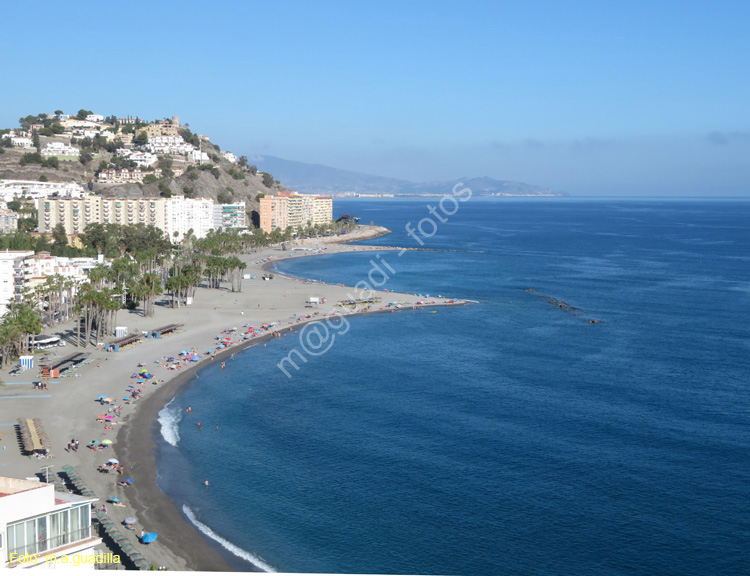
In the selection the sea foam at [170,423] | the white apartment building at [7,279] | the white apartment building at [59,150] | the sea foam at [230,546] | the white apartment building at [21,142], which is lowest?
the sea foam at [230,546]

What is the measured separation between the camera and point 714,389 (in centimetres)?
5059

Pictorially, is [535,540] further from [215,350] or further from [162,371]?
[215,350]

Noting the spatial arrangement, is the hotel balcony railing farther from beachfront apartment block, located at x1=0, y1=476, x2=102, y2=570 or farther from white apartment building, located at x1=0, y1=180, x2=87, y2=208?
white apartment building, located at x1=0, y1=180, x2=87, y2=208

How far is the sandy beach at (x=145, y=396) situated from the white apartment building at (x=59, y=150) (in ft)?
342

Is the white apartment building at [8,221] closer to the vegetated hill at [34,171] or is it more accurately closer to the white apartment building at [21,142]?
the vegetated hill at [34,171]

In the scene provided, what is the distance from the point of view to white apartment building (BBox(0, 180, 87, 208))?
13862 cm

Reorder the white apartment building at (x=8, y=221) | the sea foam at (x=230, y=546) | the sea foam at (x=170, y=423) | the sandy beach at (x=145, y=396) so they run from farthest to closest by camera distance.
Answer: the white apartment building at (x=8, y=221)
the sea foam at (x=170, y=423)
the sandy beach at (x=145, y=396)
the sea foam at (x=230, y=546)

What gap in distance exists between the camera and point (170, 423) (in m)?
43.6

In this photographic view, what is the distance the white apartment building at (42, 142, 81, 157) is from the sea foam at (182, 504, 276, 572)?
528 feet

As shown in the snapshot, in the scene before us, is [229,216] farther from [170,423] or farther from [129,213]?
[170,423]

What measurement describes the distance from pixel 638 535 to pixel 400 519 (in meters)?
10.2

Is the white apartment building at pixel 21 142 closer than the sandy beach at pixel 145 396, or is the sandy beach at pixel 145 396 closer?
the sandy beach at pixel 145 396

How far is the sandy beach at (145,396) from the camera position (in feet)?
101

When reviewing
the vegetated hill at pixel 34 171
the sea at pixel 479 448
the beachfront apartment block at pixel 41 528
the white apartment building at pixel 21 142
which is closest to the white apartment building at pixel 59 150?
the vegetated hill at pixel 34 171
